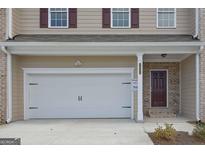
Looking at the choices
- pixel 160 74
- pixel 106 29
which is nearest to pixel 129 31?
pixel 106 29

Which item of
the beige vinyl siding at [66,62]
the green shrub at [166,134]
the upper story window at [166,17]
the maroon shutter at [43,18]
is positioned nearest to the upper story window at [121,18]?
the upper story window at [166,17]

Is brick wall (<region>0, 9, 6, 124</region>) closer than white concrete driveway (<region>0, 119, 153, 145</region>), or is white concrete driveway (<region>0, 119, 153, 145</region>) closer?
white concrete driveway (<region>0, 119, 153, 145</region>)

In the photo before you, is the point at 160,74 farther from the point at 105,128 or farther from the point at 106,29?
the point at 105,128

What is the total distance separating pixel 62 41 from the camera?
581 inches

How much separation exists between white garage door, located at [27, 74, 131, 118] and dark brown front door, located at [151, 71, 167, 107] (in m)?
1.78

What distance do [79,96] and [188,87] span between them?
5.14 m

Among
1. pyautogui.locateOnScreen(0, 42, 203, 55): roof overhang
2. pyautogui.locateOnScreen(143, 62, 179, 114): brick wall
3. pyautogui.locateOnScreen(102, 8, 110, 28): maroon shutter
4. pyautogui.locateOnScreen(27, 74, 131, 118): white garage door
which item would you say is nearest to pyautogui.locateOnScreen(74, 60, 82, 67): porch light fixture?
pyautogui.locateOnScreen(27, 74, 131, 118): white garage door

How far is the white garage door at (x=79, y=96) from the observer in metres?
16.7

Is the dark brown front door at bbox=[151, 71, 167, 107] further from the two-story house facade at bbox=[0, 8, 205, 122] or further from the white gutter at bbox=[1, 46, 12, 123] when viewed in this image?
the white gutter at bbox=[1, 46, 12, 123]

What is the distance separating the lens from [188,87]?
1625 cm

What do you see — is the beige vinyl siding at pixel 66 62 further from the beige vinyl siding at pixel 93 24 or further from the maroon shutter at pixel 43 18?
the maroon shutter at pixel 43 18

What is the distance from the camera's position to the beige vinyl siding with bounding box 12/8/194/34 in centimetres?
1680

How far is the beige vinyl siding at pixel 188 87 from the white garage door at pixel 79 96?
2705mm

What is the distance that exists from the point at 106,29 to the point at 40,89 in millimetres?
4264
